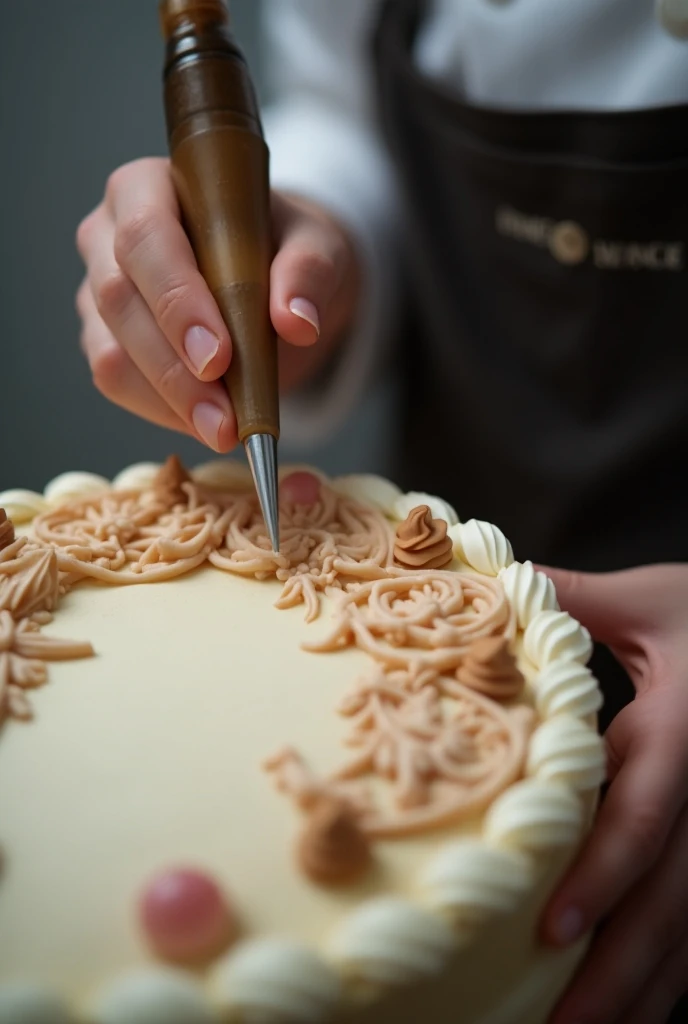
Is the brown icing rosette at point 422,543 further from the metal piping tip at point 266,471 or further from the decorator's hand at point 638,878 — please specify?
the decorator's hand at point 638,878

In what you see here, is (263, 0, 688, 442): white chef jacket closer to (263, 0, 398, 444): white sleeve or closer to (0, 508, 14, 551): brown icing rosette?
(263, 0, 398, 444): white sleeve

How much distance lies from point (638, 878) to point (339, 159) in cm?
124

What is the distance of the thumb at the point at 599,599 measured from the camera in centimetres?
104

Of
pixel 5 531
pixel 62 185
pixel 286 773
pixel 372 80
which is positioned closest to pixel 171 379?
pixel 5 531

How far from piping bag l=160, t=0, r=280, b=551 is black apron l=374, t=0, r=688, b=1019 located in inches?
17.1

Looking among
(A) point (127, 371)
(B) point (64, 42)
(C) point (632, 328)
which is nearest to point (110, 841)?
(A) point (127, 371)

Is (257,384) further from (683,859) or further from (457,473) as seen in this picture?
(457,473)

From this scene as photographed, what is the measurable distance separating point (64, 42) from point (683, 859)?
1.84 meters

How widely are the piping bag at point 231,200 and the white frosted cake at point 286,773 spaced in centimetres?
13

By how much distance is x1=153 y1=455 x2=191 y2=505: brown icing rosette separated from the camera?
42.8 inches

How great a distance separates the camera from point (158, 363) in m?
1.02

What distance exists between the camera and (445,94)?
1379mm

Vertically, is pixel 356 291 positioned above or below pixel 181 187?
below

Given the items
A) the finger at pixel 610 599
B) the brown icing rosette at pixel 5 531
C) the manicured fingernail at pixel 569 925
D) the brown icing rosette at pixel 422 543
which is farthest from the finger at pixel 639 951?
the brown icing rosette at pixel 5 531
